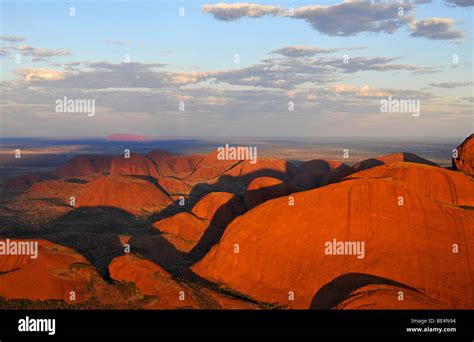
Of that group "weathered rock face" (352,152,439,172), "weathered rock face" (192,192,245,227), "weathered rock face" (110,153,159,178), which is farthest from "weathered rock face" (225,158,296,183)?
"weathered rock face" (192,192,245,227)

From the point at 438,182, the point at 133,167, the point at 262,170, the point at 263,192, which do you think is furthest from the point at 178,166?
the point at 438,182

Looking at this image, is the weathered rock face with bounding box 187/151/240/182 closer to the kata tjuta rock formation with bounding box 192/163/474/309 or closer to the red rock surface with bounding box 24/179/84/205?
the red rock surface with bounding box 24/179/84/205

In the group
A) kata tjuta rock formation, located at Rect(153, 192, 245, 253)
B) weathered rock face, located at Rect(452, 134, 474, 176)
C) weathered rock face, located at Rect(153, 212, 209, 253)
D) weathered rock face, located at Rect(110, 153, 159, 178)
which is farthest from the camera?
weathered rock face, located at Rect(110, 153, 159, 178)

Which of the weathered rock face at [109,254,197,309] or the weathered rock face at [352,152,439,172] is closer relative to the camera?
the weathered rock face at [109,254,197,309]

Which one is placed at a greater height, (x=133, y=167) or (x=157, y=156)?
(x=157, y=156)

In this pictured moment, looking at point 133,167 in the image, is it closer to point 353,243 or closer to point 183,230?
point 183,230

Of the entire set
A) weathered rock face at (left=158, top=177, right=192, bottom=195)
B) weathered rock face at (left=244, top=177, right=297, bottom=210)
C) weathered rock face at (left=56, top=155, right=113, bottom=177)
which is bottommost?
weathered rock face at (left=158, top=177, right=192, bottom=195)

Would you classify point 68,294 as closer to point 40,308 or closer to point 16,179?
point 40,308

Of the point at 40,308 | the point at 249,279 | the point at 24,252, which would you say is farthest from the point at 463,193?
the point at 24,252
